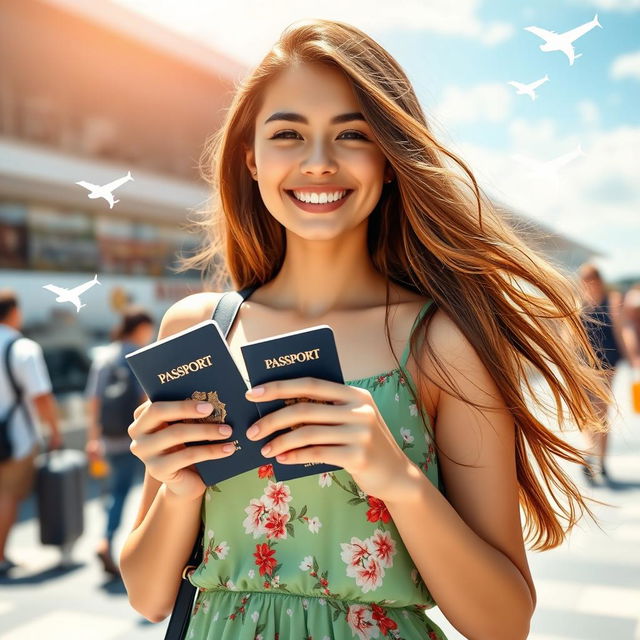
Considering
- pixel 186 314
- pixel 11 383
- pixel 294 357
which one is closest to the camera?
pixel 294 357

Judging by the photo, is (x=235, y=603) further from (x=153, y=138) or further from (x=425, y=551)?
(x=153, y=138)

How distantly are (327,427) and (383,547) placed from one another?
34 centimetres

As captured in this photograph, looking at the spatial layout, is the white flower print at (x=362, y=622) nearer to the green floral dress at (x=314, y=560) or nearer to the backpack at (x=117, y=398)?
the green floral dress at (x=314, y=560)

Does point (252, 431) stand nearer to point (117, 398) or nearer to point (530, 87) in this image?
point (530, 87)

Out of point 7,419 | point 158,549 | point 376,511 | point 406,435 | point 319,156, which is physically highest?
point 319,156

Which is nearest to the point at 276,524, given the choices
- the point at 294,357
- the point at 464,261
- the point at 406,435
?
the point at 406,435

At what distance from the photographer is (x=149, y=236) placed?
1386cm

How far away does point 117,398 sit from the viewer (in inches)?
207

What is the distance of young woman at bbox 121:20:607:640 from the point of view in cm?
133

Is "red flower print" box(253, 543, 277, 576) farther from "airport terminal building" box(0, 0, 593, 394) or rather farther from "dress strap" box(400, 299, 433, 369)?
"airport terminal building" box(0, 0, 593, 394)

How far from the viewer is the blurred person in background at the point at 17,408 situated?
5219 millimetres

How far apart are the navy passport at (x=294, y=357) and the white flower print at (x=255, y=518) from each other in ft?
1.07

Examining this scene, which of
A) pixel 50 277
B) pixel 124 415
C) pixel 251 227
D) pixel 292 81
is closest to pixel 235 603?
pixel 251 227

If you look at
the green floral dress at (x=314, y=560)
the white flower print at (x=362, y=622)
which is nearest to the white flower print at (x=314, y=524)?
the green floral dress at (x=314, y=560)
